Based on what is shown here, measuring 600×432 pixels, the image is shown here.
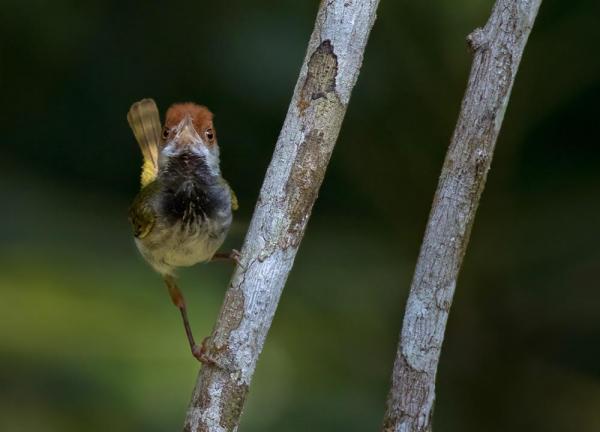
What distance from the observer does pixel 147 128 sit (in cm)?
510

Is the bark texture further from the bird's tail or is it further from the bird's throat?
the bird's tail

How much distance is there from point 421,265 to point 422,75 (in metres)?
2.00

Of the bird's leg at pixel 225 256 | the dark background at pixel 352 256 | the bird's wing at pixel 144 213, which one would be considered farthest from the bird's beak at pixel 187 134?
the dark background at pixel 352 256

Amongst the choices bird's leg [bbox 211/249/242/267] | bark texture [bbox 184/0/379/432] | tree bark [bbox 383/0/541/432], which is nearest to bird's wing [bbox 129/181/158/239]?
A: bird's leg [bbox 211/249/242/267]

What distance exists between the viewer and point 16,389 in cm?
489

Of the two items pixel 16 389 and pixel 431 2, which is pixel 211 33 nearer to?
pixel 431 2

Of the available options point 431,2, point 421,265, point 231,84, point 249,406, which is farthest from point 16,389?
point 431,2

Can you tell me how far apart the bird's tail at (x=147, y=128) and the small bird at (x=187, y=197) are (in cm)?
66

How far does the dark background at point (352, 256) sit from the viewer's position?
492 cm

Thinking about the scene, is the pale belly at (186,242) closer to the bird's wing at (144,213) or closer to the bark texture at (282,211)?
the bird's wing at (144,213)

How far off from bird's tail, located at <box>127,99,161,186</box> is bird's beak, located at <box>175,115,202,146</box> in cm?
80

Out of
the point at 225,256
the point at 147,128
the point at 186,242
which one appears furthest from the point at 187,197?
the point at 147,128

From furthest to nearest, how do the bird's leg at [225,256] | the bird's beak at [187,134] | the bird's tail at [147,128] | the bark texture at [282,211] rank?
the bird's tail at [147,128], the bird's beak at [187,134], the bird's leg at [225,256], the bark texture at [282,211]

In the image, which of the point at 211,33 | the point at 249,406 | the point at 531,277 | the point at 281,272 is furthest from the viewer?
the point at 211,33
